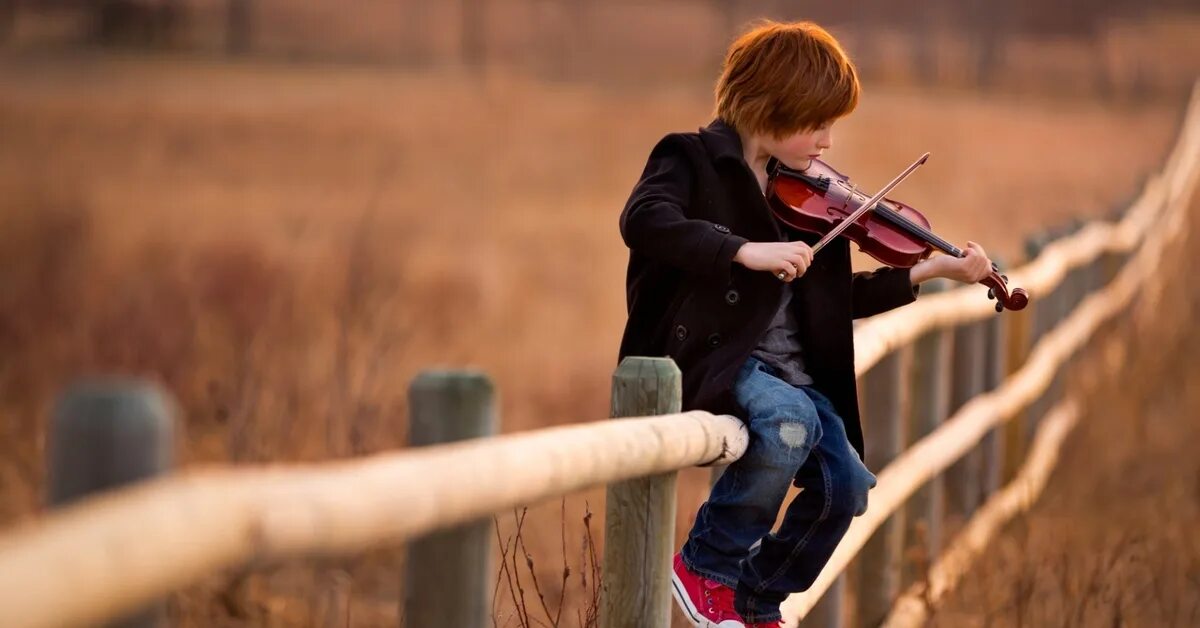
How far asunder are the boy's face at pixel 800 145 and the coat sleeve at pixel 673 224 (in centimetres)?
17

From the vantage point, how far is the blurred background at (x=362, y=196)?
8250 mm

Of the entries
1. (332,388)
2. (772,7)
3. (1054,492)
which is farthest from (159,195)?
(772,7)

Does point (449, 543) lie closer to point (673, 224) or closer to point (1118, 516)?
point (673, 224)

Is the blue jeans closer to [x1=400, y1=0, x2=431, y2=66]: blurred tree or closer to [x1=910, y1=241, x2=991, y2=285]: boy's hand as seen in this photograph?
[x1=910, y1=241, x2=991, y2=285]: boy's hand

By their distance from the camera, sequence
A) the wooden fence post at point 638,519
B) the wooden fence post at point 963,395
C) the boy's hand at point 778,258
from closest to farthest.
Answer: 1. the wooden fence post at point 638,519
2. the boy's hand at point 778,258
3. the wooden fence post at point 963,395

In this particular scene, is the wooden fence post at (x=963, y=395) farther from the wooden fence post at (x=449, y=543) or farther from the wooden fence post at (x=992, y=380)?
the wooden fence post at (x=449, y=543)

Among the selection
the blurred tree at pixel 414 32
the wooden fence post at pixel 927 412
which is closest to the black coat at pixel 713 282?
the wooden fence post at pixel 927 412

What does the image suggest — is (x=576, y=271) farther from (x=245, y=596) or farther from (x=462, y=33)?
(x=462, y=33)

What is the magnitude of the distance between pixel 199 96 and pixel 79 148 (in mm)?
5617

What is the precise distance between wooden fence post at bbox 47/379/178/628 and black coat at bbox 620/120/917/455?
77.7 inches

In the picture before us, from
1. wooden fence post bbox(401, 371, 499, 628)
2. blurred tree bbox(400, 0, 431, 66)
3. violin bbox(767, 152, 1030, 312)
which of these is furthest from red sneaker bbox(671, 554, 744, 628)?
blurred tree bbox(400, 0, 431, 66)

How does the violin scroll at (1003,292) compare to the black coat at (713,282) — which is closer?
the black coat at (713,282)

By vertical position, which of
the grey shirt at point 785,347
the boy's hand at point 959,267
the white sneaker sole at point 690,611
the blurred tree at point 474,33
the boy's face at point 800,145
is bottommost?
the blurred tree at point 474,33

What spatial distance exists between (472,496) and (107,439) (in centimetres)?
68
